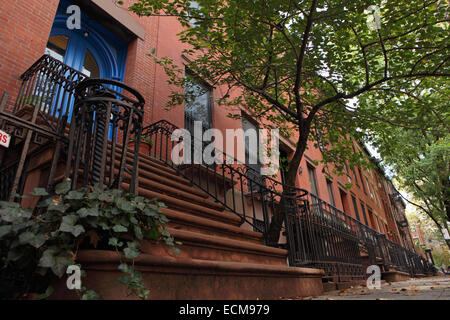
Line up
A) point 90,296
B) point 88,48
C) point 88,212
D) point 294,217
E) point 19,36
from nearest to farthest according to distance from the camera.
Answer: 1. point 90,296
2. point 88,212
3. point 294,217
4. point 19,36
5. point 88,48

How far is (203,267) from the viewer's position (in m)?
2.56

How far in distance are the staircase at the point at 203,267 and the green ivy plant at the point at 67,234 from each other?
13 centimetres

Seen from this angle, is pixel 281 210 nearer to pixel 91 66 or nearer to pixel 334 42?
pixel 334 42

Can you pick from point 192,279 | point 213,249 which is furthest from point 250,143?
point 192,279

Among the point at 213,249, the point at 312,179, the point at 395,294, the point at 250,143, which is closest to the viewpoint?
the point at 213,249

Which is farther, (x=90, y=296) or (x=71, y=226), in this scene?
(x=71, y=226)

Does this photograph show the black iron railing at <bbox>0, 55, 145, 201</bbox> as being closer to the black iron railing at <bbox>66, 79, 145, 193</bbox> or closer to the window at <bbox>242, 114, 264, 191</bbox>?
the black iron railing at <bbox>66, 79, 145, 193</bbox>

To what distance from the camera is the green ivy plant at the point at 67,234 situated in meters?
1.68

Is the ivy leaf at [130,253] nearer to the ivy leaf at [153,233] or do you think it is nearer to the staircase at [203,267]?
the staircase at [203,267]

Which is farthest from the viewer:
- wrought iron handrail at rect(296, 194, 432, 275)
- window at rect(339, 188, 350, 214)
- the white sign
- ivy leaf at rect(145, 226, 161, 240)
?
window at rect(339, 188, 350, 214)

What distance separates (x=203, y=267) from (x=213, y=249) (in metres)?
0.66

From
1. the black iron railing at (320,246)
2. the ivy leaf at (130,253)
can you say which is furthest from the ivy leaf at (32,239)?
the black iron railing at (320,246)

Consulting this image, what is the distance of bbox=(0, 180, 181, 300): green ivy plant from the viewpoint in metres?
1.68

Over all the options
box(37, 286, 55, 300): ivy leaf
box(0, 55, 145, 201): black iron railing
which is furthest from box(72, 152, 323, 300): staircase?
box(0, 55, 145, 201): black iron railing
